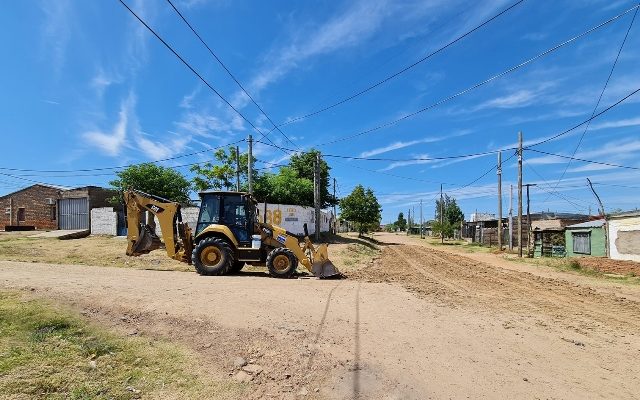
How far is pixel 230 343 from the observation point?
6422 mm

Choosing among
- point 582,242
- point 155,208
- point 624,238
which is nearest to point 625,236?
point 624,238

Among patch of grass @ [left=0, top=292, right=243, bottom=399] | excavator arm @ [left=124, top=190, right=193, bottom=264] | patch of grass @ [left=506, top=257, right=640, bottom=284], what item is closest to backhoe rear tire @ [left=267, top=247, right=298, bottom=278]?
excavator arm @ [left=124, top=190, right=193, bottom=264]

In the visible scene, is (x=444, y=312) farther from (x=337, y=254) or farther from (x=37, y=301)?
(x=337, y=254)

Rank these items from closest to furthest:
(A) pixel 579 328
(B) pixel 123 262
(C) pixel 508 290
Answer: (A) pixel 579 328 → (C) pixel 508 290 → (B) pixel 123 262

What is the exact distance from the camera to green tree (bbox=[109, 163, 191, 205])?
111 feet

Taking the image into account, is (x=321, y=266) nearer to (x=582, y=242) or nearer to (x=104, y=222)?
(x=582, y=242)

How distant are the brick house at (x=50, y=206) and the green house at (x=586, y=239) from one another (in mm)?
36206

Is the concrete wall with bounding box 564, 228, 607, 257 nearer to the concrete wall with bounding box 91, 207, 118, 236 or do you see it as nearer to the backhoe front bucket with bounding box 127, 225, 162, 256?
the backhoe front bucket with bounding box 127, 225, 162, 256

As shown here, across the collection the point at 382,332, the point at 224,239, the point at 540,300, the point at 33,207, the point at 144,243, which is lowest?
the point at 540,300

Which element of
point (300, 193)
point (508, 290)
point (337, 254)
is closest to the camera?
point (508, 290)

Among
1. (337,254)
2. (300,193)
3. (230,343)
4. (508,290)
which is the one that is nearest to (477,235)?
(300,193)

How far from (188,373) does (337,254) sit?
58.8ft

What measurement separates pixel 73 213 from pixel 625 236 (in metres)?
40.2

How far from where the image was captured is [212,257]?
1366 cm
